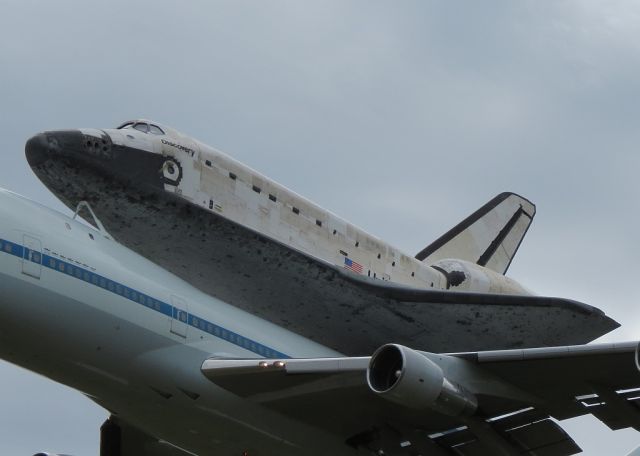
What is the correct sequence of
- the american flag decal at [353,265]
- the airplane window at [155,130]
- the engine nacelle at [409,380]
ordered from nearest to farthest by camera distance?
the engine nacelle at [409,380] < the airplane window at [155,130] < the american flag decal at [353,265]

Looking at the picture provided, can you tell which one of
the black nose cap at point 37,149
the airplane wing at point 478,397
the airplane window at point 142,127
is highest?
the airplane window at point 142,127

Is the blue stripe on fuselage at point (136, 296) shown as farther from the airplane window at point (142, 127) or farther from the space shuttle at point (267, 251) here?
the airplane window at point (142, 127)

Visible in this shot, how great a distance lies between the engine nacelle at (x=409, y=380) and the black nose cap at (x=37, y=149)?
10.0m

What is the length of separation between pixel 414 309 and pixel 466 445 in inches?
309

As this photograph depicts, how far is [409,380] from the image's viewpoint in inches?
811

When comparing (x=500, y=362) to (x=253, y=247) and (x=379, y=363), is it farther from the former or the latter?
(x=253, y=247)

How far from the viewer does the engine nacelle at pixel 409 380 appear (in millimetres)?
20625

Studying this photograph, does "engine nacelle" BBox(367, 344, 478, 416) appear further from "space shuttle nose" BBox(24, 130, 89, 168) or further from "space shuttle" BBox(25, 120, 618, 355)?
"space shuttle nose" BBox(24, 130, 89, 168)

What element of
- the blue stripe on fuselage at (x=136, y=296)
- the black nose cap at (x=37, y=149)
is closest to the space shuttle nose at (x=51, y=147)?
the black nose cap at (x=37, y=149)

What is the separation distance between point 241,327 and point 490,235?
22.8 m

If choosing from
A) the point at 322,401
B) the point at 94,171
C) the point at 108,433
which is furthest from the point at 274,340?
the point at 94,171

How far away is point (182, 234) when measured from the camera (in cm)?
2966

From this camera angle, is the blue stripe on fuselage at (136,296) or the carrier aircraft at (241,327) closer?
the blue stripe on fuselage at (136,296)

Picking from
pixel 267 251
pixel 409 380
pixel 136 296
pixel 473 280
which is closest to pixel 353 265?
pixel 267 251
